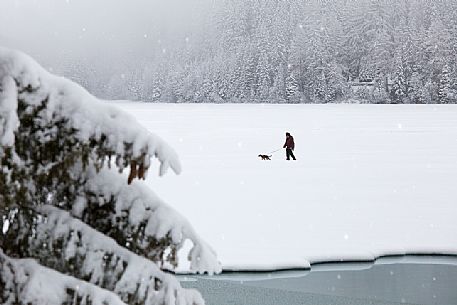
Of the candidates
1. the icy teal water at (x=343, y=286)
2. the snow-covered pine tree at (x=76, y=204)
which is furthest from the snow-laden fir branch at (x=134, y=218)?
the icy teal water at (x=343, y=286)

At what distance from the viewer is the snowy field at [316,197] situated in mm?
12305

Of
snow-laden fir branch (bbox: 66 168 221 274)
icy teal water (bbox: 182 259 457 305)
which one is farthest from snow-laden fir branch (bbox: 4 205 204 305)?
icy teal water (bbox: 182 259 457 305)

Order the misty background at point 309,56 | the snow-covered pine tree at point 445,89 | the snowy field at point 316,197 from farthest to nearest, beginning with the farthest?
the misty background at point 309,56 → the snow-covered pine tree at point 445,89 → the snowy field at point 316,197

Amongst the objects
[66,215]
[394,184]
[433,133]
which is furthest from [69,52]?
[66,215]

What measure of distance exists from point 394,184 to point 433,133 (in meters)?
17.4

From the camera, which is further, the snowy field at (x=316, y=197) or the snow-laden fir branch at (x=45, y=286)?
the snowy field at (x=316, y=197)

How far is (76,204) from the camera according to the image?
285cm

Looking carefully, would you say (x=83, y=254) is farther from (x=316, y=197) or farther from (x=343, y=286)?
(x=316, y=197)

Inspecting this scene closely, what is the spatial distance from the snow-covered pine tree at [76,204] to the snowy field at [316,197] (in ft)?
27.6

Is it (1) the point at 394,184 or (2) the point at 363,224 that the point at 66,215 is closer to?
(2) the point at 363,224

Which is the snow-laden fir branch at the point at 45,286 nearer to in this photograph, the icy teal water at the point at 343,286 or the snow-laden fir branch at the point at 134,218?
the snow-laden fir branch at the point at 134,218

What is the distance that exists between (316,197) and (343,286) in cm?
679

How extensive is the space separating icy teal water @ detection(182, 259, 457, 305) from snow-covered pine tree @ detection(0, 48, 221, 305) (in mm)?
7233

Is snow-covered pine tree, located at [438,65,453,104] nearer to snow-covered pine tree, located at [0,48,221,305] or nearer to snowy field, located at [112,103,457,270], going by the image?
snowy field, located at [112,103,457,270]
